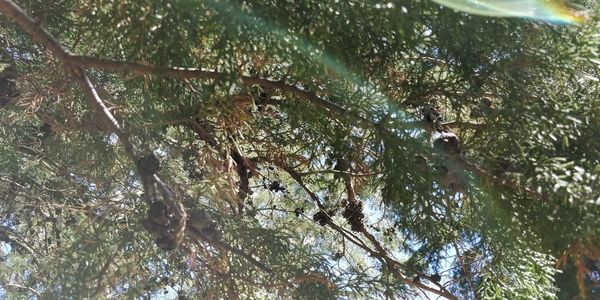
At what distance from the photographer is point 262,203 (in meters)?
5.12

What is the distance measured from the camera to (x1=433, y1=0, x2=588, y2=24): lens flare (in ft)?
7.93

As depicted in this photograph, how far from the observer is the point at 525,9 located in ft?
8.15

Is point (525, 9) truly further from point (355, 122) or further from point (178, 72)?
point (178, 72)

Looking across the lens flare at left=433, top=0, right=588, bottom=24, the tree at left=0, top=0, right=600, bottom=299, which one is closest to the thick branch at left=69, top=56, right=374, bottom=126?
the tree at left=0, top=0, right=600, bottom=299

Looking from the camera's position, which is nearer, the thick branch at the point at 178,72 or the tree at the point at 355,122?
the tree at the point at 355,122

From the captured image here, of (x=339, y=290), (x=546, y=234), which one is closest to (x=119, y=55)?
(x=339, y=290)

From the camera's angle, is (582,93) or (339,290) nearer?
(582,93)

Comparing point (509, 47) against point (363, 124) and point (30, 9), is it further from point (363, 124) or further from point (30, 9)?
point (30, 9)

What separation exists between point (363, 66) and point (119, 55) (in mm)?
1030

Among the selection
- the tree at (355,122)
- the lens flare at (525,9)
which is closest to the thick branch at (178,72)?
the tree at (355,122)

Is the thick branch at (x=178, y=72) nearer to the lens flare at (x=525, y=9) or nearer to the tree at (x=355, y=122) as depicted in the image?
the tree at (x=355, y=122)

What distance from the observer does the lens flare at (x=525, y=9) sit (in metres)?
2.42

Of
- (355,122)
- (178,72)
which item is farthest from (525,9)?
(178,72)

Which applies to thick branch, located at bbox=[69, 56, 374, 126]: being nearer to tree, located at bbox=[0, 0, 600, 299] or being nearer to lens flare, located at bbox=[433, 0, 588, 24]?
tree, located at bbox=[0, 0, 600, 299]
